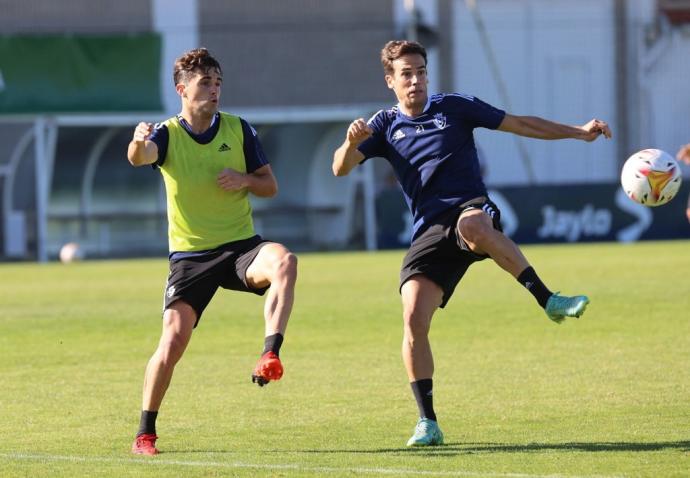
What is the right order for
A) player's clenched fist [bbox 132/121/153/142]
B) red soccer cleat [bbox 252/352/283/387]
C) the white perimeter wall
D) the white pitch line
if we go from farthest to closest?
the white perimeter wall < player's clenched fist [bbox 132/121/153/142] < red soccer cleat [bbox 252/352/283/387] < the white pitch line

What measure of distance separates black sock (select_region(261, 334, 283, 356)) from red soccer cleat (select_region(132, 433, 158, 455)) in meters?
0.91

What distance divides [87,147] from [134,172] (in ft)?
5.36

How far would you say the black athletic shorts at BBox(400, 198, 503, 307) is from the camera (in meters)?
8.23

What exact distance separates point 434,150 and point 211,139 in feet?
4.43

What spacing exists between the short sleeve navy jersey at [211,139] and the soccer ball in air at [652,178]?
8.38 feet

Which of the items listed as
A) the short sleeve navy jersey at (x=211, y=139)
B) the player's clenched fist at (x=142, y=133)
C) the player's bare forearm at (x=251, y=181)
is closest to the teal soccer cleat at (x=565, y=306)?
the player's bare forearm at (x=251, y=181)

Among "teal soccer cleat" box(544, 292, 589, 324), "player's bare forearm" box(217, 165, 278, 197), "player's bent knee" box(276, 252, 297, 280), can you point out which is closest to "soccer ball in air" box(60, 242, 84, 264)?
"player's bare forearm" box(217, 165, 278, 197)

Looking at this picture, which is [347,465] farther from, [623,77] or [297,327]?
[623,77]

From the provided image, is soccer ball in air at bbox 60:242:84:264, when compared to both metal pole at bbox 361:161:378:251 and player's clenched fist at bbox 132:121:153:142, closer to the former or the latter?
metal pole at bbox 361:161:378:251

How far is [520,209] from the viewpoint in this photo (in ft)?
109

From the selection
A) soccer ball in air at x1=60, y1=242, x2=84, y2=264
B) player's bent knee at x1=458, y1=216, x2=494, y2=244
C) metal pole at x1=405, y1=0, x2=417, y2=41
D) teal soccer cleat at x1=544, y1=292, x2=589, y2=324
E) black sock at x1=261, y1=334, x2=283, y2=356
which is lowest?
soccer ball in air at x1=60, y1=242, x2=84, y2=264

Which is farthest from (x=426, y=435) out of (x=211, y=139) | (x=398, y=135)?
(x=211, y=139)

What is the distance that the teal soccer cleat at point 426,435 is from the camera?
7.96m

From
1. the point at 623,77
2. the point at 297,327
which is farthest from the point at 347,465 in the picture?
the point at 623,77
